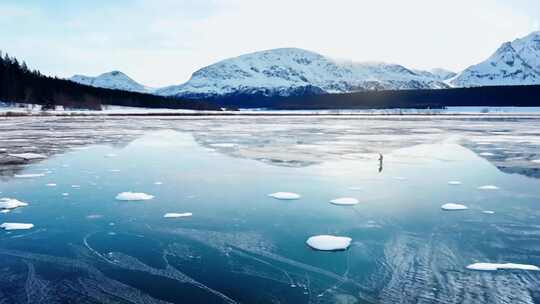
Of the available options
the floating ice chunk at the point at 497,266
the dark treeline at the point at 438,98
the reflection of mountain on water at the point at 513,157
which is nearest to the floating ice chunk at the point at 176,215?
the floating ice chunk at the point at 497,266

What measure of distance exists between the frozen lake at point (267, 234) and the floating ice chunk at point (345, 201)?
0.07ft

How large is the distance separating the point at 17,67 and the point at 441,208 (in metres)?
96.4

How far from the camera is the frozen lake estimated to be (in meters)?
4.77

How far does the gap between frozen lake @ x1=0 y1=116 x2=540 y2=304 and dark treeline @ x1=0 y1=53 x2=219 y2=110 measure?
7811 cm

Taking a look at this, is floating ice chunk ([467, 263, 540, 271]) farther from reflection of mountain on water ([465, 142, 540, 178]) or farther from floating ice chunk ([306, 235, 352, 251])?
reflection of mountain on water ([465, 142, 540, 178])

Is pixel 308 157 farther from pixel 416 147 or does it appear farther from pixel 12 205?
pixel 12 205

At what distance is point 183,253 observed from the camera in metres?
5.89

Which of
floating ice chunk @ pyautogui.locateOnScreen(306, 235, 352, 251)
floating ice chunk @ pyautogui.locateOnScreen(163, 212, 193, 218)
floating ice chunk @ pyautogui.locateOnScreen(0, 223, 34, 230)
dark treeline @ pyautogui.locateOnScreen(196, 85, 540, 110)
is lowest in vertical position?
floating ice chunk @ pyautogui.locateOnScreen(163, 212, 193, 218)

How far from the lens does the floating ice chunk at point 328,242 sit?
6.14 meters

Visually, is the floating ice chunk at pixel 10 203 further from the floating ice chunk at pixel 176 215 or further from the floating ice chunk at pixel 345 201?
the floating ice chunk at pixel 345 201

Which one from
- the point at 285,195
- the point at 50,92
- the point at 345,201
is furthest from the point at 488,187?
the point at 50,92

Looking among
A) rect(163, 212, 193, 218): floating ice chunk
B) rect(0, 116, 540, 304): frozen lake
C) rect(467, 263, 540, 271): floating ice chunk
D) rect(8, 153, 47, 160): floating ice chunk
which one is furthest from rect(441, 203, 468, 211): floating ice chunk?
rect(8, 153, 47, 160): floating ice chunk

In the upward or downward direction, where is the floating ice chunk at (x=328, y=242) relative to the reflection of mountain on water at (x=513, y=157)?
downward

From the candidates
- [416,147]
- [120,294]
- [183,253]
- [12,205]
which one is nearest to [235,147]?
[416,147]
